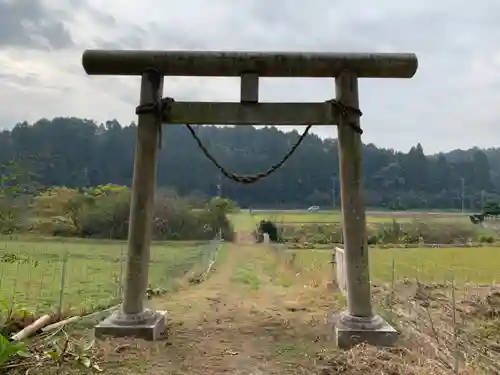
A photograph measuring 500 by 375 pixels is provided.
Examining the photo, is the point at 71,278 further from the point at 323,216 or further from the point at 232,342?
the point at 323,216

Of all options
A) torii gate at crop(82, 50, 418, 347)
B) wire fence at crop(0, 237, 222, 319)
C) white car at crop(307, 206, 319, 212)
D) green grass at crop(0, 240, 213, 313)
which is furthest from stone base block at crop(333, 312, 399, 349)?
white car at crop(307, 206, 319, 212)

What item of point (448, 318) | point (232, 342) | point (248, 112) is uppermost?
point (248, 112)

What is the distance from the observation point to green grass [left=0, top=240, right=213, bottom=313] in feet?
31.9

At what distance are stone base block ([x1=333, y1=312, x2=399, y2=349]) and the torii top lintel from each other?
2.73m

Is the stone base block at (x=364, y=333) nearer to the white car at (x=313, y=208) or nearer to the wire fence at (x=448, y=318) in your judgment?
the wire fence at (x=448, y=318)

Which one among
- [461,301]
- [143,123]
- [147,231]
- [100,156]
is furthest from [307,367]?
[100,156]

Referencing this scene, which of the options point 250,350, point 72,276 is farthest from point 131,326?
point 72,276

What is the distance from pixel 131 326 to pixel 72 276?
12.1 m

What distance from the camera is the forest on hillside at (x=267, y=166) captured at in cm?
4238

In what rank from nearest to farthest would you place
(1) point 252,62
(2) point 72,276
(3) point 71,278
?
(1) point 252,62 → (3) point 71,278 → (2) point 72,276

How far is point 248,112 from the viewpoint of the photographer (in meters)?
5.69

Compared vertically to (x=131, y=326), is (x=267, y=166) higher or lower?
higher

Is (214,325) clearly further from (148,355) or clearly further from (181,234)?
(181,234)

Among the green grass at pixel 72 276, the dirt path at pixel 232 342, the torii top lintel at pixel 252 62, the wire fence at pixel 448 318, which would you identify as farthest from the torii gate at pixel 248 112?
the green grass at pixel 72 276
